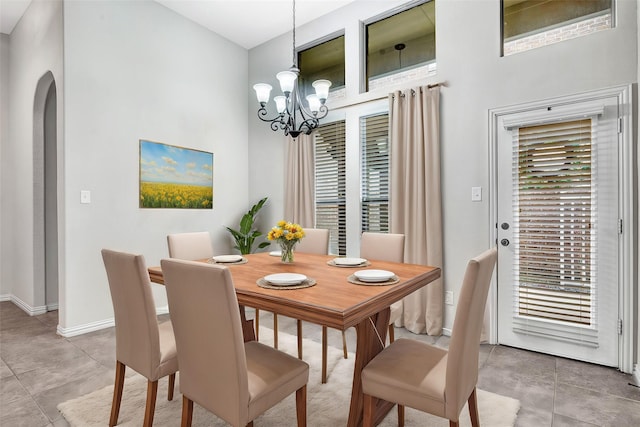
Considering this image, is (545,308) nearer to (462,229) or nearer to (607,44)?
(462,229)

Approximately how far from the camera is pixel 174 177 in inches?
154

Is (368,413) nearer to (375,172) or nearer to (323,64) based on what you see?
(375,172)

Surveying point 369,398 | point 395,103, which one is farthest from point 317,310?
point 395,103

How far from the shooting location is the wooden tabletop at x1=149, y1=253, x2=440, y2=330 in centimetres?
126

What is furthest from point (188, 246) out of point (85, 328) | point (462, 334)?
point (462, 334)

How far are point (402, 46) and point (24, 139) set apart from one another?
4335 millimetres

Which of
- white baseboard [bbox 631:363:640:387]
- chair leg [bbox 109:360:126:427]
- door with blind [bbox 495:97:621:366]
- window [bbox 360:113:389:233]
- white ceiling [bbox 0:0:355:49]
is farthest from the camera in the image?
white ceiling [bbox 0:0:355:49]

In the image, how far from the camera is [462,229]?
3.02m

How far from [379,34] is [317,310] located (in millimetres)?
3357

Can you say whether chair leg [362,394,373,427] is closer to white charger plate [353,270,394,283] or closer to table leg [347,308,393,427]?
table leg [347,308,393,427]

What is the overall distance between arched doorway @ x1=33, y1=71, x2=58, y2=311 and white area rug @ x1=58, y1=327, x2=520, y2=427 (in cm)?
246

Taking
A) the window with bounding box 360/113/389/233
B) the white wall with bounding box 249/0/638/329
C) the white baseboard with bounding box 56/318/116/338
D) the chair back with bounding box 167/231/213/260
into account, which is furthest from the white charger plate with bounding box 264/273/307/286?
the white baseboard with bounding box 56/318/116/338

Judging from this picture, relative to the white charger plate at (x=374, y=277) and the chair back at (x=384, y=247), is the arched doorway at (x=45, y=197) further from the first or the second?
the white charger plate at (x=374, y=277)

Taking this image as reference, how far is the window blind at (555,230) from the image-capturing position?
251 centimetres
